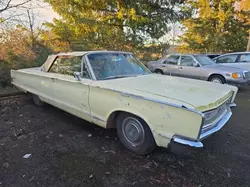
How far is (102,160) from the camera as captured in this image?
2680 millimetres

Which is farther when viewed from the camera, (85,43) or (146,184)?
(85,43)

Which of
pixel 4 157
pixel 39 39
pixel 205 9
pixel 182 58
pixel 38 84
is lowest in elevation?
pixel 4 157

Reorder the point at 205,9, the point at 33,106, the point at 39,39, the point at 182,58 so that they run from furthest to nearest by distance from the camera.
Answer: the point at 205,9 < the point at 39,39 < the point at 182,58 < the point at 33,106

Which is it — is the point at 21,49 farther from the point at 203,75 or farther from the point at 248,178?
the point at 248,178

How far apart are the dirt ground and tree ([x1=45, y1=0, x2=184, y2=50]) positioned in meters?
8.01

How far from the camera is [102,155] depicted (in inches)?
111

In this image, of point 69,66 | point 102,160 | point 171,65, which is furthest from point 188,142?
point 171,65

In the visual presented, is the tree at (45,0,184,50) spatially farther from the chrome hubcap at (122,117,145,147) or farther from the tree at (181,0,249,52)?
the chrome hubcap at (122,117,145,147)

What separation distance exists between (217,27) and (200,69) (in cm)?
1345

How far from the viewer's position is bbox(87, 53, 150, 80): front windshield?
10.6 ft

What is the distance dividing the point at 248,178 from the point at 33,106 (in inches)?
200

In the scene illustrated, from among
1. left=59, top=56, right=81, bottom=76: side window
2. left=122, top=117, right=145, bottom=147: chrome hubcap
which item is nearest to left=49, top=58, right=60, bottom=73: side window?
left=59, top=56, right=81, bottom=76: side window

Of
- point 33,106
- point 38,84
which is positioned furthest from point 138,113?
point 33,106

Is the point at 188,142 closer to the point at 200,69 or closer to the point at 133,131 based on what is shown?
the point at 133,131
